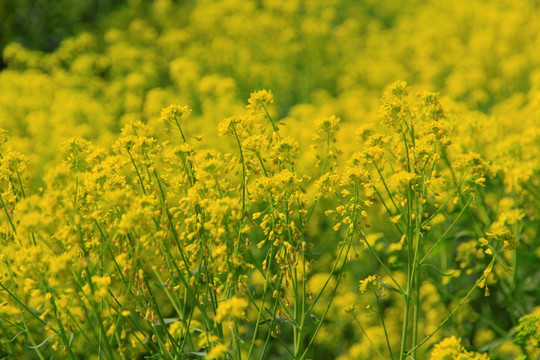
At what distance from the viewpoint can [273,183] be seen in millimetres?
2705

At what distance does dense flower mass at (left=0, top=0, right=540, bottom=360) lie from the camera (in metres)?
2.61

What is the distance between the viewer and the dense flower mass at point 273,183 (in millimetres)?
2613

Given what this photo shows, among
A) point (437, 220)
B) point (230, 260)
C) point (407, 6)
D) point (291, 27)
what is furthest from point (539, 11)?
point (230, 260)

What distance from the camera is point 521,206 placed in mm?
4523

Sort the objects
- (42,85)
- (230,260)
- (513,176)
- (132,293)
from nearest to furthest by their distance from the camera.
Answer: (230,260)
(132,293)
(513,176)
(42,85)

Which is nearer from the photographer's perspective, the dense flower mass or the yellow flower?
the yellow flower

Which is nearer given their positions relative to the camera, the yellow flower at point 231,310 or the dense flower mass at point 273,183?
the yellow flower at point 231,310

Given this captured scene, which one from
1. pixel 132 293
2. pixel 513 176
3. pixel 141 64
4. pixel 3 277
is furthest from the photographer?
pixel 141 64

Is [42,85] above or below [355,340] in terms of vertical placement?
above

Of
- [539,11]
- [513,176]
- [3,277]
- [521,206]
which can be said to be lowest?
[521,206]

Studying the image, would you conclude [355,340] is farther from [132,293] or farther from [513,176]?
[132,293]

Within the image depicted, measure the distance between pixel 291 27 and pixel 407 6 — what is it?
3.93 meters

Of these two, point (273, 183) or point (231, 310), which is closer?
point (231, 310)

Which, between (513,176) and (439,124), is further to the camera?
(513,176)
